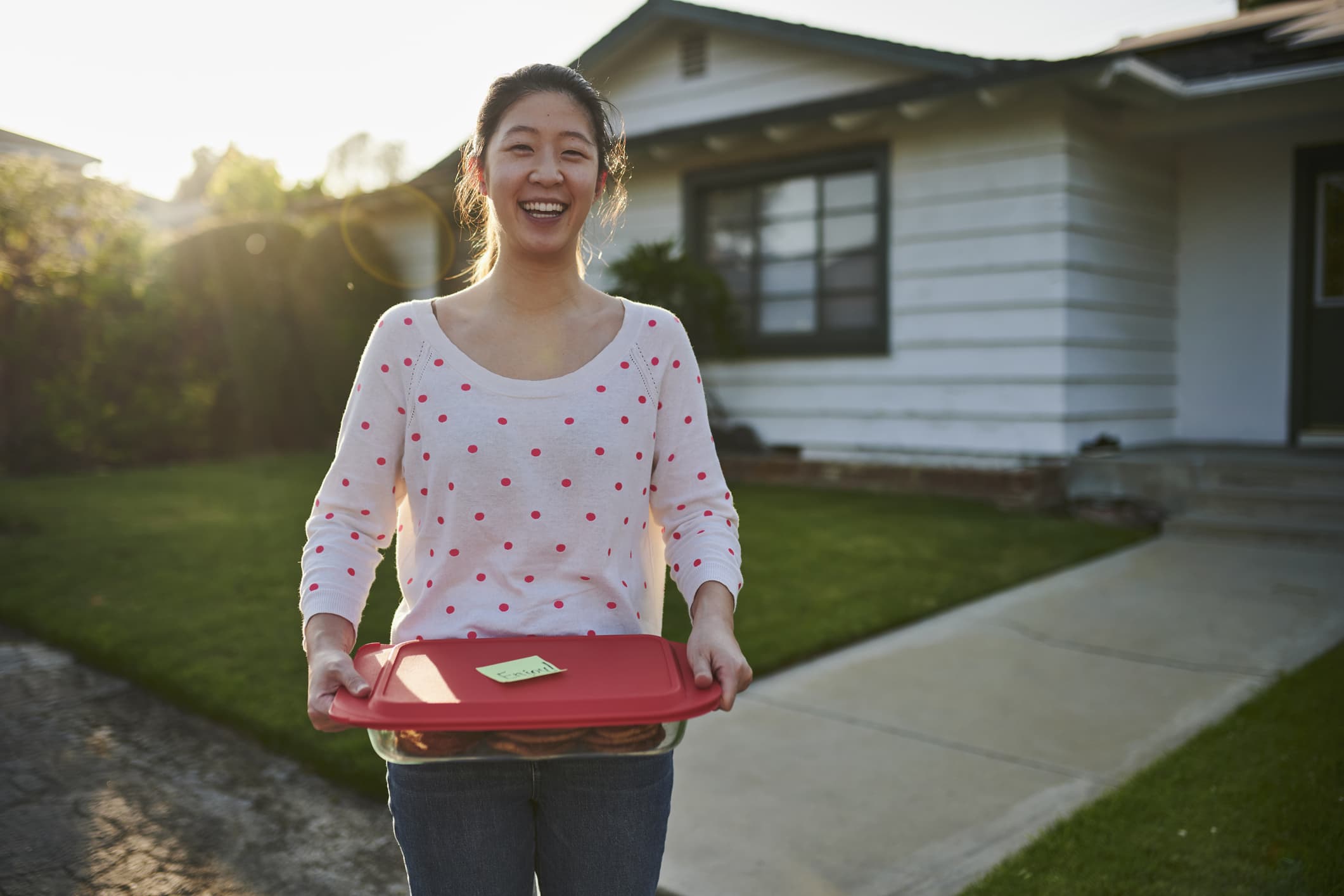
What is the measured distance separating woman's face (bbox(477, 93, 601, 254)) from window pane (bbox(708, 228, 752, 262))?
852cm

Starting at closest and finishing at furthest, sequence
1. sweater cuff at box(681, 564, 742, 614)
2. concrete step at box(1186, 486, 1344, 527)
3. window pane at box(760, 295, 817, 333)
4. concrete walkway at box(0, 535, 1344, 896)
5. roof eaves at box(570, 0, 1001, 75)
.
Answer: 1. sweater cuff at box(681, 564, 742, 614)
2. concrete walkway at box(0, 535, 1344, 896)
3. concrete step at box(1186, 486, 1344, 527)
4. roof eaves at box(570, 0, 1001, 75)
5. window pane at box(760, 295, 817, 333)

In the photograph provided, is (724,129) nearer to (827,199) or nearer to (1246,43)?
(827,199)

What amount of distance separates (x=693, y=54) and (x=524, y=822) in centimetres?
1005

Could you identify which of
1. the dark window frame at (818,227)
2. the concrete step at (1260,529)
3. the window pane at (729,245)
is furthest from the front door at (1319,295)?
the window pane at (729,245)

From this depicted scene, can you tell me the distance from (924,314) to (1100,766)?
5.82 m


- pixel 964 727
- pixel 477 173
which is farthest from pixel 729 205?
pixel 477 173

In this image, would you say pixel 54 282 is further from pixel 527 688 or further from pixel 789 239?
pixel 527 688

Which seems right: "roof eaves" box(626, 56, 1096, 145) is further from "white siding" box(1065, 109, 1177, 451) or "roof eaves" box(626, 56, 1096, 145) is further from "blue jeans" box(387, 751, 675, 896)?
"blue jeans" box(387, 751, 675, 896)

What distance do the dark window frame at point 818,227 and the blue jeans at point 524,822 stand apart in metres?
7.86

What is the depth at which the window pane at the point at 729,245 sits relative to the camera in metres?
9.99

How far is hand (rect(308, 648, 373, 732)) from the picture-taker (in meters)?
1.31

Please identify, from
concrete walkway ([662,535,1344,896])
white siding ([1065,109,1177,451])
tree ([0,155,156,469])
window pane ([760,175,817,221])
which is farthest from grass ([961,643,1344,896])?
tree ([0,155,156,469])

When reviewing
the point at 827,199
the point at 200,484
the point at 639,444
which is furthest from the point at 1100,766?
the point at 200,484

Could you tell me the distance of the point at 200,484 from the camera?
964 centimetres
